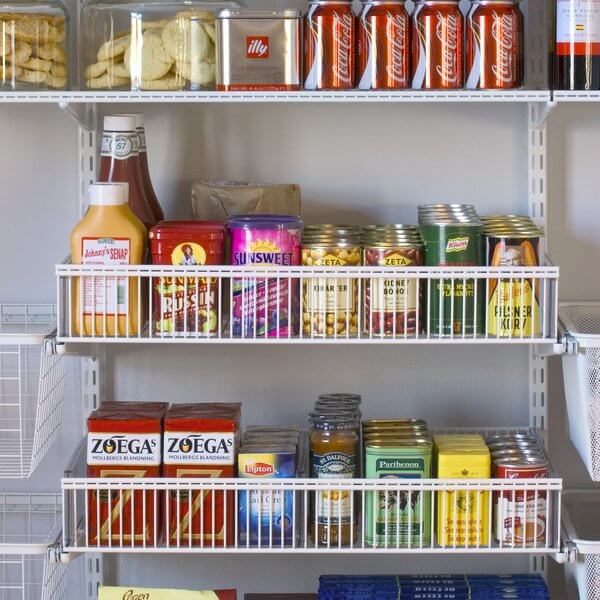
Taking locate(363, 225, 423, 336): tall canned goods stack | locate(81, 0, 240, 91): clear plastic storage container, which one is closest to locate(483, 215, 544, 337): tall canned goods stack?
locate(363, 225, 423, 336): tall canned goods stack

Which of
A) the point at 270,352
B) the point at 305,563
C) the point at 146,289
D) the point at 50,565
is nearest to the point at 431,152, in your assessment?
the point at 270,352

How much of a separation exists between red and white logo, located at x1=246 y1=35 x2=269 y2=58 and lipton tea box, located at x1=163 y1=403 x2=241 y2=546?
63 centimetres

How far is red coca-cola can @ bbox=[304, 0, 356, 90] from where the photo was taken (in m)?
1.93

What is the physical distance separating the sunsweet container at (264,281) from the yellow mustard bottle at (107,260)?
0.17 m

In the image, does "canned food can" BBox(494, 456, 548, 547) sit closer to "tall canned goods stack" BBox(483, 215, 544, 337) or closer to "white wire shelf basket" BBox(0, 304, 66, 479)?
"tall canned goods stack" BBox(483, 215, 544, 337)

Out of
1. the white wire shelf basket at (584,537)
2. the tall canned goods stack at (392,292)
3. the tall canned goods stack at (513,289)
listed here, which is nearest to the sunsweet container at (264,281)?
the tall canned goods stack at (392,292)

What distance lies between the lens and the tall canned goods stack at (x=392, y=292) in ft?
6.32

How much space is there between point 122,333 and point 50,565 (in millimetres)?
455

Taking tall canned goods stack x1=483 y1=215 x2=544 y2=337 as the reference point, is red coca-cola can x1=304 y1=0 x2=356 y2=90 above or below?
above

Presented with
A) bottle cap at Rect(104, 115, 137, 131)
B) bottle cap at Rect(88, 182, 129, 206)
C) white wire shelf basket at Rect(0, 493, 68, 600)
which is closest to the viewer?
bottle cap at Rect(88, 182, 129, 206)

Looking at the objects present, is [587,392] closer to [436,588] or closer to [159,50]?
[436,588]

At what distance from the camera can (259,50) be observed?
1.93 meters

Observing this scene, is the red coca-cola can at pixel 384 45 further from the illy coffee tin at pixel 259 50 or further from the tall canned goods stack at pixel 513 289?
the tall canned goods stack at pixel 513 289

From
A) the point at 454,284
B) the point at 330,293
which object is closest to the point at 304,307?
the point at 330,293
